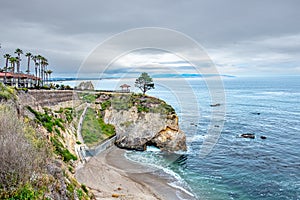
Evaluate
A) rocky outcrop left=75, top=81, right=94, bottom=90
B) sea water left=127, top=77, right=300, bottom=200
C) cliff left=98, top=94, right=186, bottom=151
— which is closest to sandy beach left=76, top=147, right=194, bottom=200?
sea water left=127, top=77, right=300, bottom=200

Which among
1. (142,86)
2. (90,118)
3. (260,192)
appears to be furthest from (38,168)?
(142,86)

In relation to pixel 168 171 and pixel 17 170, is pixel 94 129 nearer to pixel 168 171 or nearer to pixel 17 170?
pixel 168 171

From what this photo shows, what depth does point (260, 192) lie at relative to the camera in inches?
963

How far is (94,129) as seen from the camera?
38938mm

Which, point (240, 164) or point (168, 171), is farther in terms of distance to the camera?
point (240, 164)

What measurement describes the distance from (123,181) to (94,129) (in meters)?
15.3

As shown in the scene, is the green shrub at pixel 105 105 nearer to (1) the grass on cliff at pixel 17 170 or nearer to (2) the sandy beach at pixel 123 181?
(2) the sandy beach at pixel 123 181

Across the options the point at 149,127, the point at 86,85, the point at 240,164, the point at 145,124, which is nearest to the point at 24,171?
the point at 240,164

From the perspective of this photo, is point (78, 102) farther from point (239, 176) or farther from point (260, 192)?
point (260, 192)

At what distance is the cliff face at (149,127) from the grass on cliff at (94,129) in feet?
5.54

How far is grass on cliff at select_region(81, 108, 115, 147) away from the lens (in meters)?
35.5

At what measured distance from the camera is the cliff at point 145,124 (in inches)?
1500

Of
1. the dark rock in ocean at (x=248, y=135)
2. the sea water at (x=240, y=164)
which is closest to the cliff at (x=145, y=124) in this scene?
the sea water at (x=240, y=164)

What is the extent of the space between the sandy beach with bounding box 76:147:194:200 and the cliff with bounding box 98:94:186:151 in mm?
7196
